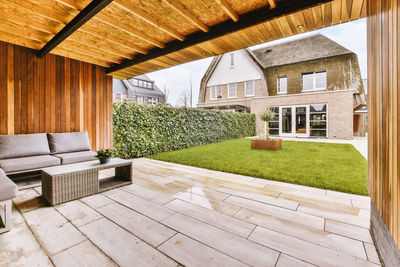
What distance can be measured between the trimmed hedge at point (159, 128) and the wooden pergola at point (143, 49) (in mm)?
374

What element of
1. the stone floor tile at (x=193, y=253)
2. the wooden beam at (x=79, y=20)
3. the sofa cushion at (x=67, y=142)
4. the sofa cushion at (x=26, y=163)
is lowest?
the stone floor tile at (x=193, y=253)

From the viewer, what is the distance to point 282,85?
13.9 metres

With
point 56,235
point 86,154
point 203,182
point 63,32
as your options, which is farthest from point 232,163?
point 63,32

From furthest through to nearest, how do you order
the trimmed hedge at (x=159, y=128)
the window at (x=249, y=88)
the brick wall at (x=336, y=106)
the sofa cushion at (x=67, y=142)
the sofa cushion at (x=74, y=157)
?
the window at (x=249, y=88) → the brick wall at (x=336, y=106) → the trimmed hedge at (x=159, y=128) → the sofa cushion at (x=67, y=142) → the sofa cushion at (x=74, y=157)

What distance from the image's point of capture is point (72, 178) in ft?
8.29

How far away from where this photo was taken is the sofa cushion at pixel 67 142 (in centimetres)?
389

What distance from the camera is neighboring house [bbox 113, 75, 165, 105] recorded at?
17913 mm

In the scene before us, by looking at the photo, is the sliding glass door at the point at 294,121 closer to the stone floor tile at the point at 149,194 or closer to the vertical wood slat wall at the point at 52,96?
the vertical wood slat wall at the point at 52,96

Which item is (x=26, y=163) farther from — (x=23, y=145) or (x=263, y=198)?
(x=263, y=198)

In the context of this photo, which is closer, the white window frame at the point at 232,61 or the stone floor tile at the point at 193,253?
the stone floor tile at the point at 193,253

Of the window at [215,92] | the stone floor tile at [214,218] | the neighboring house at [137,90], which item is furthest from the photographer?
the neighboring house at [137,90]

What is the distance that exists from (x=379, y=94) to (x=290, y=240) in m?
1.42

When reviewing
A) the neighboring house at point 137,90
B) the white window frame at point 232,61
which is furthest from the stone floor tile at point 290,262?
the neighboring house at point 137,90

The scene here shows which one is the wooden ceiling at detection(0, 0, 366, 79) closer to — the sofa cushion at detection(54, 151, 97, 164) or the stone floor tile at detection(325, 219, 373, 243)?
the sofa cushion at detection(54, 151, 97, 164)
